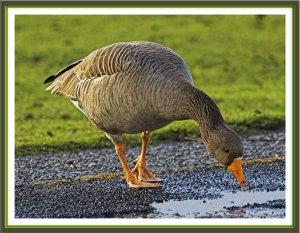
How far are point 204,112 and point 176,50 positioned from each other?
11765 millimetres

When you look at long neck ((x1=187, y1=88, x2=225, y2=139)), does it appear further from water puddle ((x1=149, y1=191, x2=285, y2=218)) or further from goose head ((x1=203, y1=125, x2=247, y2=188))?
water puddle ((x1=149, y1=191, x2=285, y2=218))

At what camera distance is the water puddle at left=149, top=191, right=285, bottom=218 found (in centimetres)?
858

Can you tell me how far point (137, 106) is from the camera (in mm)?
8984

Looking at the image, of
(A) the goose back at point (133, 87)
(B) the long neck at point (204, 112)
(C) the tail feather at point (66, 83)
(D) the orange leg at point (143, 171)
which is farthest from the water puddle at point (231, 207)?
(C) the tail feather at point (66, 83)

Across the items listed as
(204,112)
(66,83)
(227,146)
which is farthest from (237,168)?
(66,83)

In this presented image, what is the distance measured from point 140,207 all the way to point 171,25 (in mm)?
14664

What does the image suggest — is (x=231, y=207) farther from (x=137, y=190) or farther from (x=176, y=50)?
(x=176, y=50)

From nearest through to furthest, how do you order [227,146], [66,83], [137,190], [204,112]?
[227,146]
[204,112]
[137,190]
[66,83]

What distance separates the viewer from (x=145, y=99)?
893 centimetres

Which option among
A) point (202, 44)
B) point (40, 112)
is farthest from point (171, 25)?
point (40, 112)

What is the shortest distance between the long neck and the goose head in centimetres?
8

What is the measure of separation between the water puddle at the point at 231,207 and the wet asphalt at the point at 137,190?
16mm

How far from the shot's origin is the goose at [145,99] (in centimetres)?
859

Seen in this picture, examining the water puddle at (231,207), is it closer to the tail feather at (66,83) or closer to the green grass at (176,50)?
the tail feather at (66,83)
